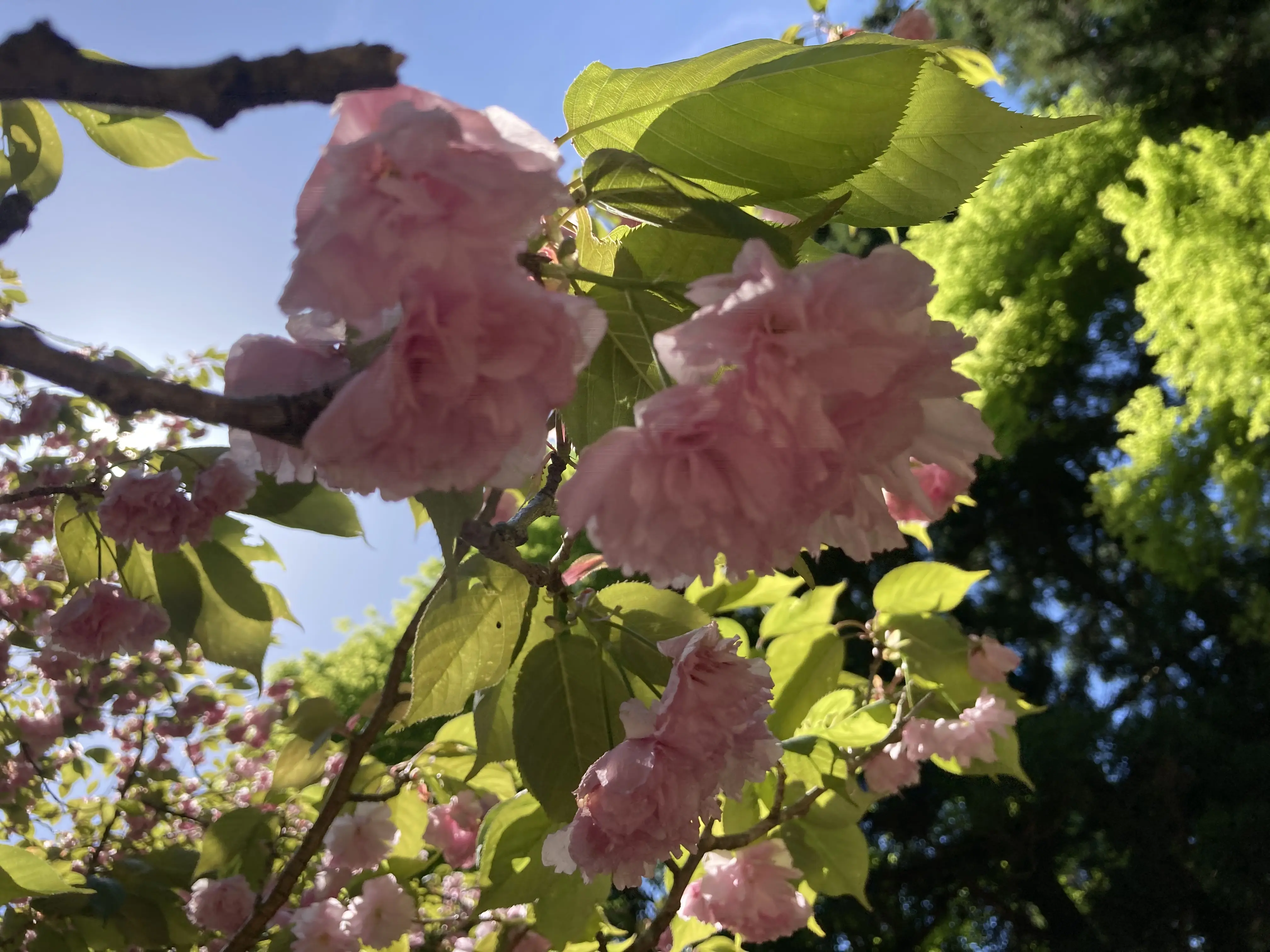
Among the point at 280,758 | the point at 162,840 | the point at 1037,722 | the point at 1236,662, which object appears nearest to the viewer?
the point at 280,758

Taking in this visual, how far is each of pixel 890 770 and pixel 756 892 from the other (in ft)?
0.85

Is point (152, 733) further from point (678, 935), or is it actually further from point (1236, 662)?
point (1236, 662)

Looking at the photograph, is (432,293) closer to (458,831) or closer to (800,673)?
(800,673)

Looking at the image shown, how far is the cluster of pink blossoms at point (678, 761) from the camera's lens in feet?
1.29

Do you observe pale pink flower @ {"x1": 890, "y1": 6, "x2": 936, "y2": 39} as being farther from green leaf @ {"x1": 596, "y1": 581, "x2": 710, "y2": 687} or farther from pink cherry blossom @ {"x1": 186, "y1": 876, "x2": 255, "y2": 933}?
pink cherry blossom @ {"x1": 186, "y1": 876, "x2": 255, "y2": 933}

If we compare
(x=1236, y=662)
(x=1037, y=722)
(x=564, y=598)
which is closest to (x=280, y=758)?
(x=564, y=598)

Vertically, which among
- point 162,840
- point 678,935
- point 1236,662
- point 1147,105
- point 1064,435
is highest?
point 1147,105

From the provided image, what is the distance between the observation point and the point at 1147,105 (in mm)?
4617

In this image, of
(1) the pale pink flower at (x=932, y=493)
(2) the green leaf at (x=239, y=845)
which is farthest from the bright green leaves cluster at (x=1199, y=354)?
(2) the green leaf at (x=239, y=845)

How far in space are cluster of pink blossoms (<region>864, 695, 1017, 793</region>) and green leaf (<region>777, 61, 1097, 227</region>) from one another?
0.66m

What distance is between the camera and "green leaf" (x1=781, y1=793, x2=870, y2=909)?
744 mm

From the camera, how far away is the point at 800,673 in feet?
2.48

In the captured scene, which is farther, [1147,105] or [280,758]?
[1147,105]

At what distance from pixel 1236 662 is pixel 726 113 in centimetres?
516
